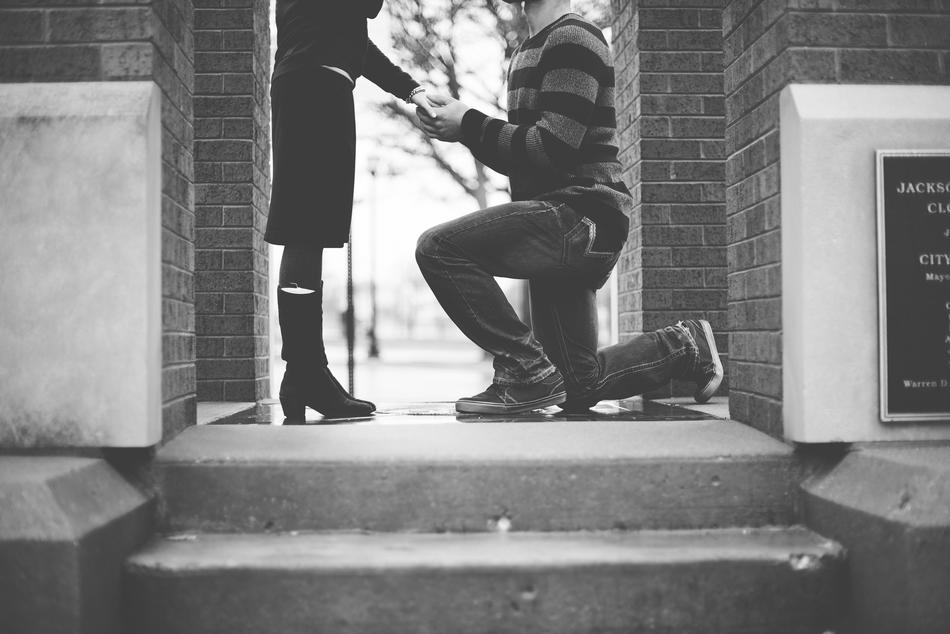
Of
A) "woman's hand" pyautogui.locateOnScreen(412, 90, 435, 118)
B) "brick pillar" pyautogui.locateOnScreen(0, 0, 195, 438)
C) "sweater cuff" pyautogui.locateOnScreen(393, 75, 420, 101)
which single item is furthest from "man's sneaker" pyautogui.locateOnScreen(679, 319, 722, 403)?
"brick pillar" pyautogui.locateOnScreen(0, 0, 195, 438)

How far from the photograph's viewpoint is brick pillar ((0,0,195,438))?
231 cm

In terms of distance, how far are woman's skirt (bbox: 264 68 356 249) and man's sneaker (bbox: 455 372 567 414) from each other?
34.6 inches

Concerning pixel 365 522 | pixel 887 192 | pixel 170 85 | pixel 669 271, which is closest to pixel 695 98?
pixel 669 271

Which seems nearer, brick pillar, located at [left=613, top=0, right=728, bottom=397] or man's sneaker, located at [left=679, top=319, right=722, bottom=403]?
man's sneaker, located at [left=679, top=319, right=722, bottom=403]

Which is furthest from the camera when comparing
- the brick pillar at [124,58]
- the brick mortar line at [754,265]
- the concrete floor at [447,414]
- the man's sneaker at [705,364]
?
the man's sneaker at [705,364]

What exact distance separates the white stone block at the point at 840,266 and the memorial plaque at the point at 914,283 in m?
0.03

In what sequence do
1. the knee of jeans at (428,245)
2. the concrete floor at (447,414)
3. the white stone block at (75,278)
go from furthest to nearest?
the knee of jeans at (428,245) < the concrete floor at (447,414) < the white stone block at (75,278)

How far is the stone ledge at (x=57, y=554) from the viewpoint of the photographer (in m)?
1.79

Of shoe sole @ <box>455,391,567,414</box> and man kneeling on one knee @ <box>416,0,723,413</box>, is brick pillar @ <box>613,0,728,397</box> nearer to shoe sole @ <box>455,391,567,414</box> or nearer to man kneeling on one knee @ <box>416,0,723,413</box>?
man kneeling on one knee @ <box>416,0,723,413</box>

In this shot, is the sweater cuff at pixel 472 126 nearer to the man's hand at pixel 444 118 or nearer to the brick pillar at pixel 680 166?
the man's hand at pixel 444 118

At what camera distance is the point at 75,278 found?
2211mm

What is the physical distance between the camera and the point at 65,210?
222 centimetres

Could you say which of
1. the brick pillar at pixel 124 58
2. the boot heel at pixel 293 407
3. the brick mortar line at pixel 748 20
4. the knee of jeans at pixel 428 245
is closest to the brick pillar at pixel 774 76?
the brick mortar line at pixel 748 20

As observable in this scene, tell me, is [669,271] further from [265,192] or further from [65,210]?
[65,210]
